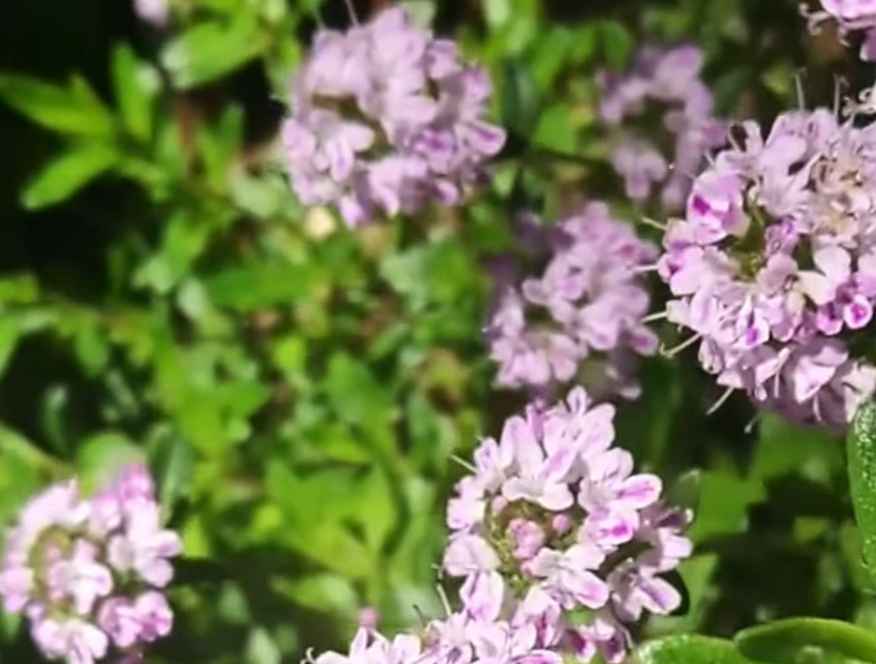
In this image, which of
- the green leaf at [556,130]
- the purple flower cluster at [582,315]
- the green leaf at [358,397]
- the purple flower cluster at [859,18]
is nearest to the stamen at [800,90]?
the purple flower cluster at [859,18]

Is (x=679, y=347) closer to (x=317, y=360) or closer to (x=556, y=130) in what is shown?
(x=556, y=130)

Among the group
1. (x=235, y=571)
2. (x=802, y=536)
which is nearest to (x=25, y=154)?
(x=235, y=571)

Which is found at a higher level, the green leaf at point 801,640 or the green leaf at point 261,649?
the green leaf at point 801,640

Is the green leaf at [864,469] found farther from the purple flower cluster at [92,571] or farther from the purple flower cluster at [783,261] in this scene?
the purple flower cluster at [92,571]

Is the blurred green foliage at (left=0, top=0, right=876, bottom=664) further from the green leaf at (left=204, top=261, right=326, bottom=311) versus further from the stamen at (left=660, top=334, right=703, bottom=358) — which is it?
the stamen at (left=660, top=334, right=703, bottom=358)

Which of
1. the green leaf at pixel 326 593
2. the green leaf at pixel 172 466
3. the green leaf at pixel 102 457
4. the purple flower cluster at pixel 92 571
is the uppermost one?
the purple flower cluster at pixel 92 571

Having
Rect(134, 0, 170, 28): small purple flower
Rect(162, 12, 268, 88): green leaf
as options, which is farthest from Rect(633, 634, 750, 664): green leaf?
Rect(134, 0, 170, 28): small purple flower
